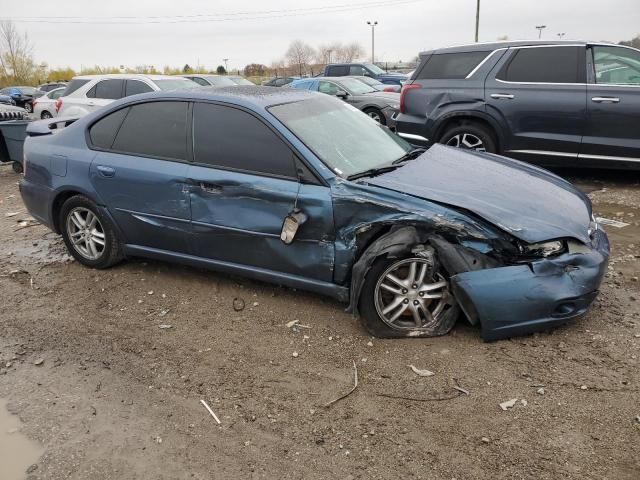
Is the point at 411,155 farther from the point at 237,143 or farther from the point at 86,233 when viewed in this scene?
the point at 86,233

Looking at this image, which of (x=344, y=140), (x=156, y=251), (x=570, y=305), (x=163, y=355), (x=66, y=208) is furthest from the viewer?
(x=66, y=208)

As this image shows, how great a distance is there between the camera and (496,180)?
376 centimetres

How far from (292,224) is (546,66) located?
5009 millimetres

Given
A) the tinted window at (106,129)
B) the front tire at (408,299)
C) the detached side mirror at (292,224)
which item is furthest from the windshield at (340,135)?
the tinted window at (106,129)

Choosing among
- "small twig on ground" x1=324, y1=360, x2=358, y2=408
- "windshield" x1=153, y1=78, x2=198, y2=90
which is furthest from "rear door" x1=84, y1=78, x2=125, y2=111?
"small twig on ground" x1=324, y1=360, x2=358, y2=408

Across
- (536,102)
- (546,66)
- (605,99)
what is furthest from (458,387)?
(546,66)

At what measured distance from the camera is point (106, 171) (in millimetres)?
4352

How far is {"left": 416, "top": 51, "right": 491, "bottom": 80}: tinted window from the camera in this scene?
7188 millimetres

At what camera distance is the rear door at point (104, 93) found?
35.7ft

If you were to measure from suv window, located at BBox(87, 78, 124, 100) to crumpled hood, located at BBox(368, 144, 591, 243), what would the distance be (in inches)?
339

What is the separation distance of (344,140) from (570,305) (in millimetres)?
1942

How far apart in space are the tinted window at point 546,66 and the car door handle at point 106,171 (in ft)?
16.8

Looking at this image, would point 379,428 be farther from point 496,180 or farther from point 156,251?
point 156,251

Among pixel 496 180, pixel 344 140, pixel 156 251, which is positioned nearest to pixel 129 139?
pixel 156 251
